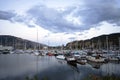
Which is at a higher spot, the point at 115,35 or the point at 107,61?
the point at 115,35

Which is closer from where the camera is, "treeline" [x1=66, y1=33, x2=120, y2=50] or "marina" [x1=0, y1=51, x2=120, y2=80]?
"marina" [x1=0, y1=51, x2=120, y2=80]

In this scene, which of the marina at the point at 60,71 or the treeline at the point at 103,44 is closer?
the marina at the point at 60,71

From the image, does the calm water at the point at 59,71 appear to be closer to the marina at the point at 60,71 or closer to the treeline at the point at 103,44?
the marina at the point at 60,71

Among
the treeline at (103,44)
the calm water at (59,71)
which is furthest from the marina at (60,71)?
the treeline at (103,44)

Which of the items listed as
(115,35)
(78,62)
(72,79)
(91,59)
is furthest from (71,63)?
(115,35)

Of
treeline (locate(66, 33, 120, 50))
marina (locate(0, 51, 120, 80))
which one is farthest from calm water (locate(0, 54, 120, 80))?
treeline (locate(66, 33, 120, 50))

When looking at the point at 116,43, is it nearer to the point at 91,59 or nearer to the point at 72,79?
the point at 91,59

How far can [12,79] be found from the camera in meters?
35.3

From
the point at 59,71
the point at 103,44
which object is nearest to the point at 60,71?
the point at 59,71

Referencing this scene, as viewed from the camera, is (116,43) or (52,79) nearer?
(52,79)

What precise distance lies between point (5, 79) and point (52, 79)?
26.2 ft

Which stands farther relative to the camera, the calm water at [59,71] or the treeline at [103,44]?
the treeline at [103,44]

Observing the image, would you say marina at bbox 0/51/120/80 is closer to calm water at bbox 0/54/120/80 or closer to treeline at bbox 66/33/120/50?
calm water at bbox 0/54/120/80

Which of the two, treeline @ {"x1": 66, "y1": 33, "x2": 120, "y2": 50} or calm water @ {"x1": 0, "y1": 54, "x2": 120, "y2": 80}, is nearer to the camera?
calm water @ {"x1": 0, "y1": 54, "x2": 120, "y2": 80}
